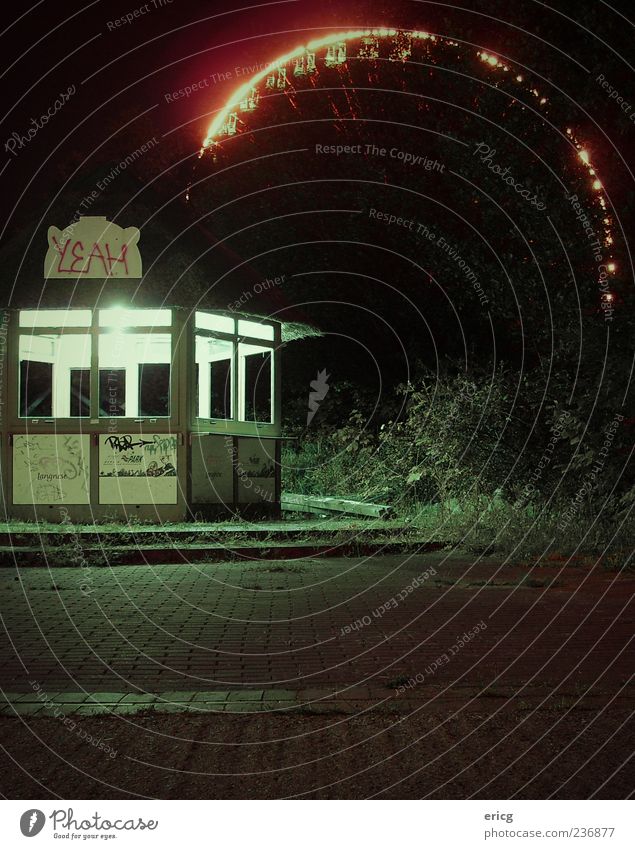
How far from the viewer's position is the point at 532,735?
5266 mm

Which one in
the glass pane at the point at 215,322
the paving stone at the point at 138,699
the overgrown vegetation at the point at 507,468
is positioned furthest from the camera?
the glass pane at the point at 215,322

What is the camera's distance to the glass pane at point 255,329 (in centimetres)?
1772

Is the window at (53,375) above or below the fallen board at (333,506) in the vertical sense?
above

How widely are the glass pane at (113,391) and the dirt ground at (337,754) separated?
12635 mm

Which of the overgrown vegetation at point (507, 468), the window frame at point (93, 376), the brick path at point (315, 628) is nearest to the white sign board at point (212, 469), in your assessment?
the window frame at point (93, 376)

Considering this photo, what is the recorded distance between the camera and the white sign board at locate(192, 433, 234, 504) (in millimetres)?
16531

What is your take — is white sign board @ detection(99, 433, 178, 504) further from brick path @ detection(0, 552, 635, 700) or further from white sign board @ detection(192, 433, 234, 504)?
brick path @ detection(0, 552, 635, 700)

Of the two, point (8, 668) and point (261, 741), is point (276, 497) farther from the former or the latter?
point (261, 741)

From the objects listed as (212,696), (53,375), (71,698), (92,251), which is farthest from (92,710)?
(53,375)

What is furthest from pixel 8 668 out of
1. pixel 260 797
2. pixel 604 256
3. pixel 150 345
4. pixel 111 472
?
pixel 150 345

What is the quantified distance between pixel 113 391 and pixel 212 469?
288cm

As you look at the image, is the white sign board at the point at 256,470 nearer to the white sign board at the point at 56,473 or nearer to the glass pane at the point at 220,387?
the glass pane at the point at 220,387

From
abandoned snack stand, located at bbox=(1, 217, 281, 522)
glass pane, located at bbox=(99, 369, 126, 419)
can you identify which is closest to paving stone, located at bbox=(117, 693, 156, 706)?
abandoned snack stand, located at bbox=(1, 217, 281, 522)

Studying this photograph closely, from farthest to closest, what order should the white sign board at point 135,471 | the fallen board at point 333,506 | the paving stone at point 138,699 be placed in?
the fallen board at point 333,506
the white sign board at point 135,471
the paving stone at point 138,699
